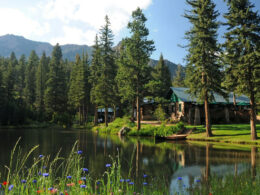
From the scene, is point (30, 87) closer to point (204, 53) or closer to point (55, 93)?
point (55, 93)

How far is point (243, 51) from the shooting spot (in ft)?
76.2

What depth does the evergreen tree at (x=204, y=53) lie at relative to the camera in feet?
86.2

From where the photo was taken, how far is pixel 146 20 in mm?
34781

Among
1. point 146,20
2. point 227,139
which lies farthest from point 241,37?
point 146,20

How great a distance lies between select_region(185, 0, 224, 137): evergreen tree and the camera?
2627 centimetres

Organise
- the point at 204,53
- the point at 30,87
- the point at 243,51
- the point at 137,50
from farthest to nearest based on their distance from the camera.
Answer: the point at 30,87 < the point at 137,50 < the point at 204,53 < the point at 243,51

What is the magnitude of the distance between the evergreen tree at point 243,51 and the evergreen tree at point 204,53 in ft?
7.98

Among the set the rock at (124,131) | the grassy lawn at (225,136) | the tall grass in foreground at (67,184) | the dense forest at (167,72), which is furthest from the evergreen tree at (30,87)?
the tall grass in foreground at (67,184)

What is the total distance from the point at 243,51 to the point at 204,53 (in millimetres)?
4456

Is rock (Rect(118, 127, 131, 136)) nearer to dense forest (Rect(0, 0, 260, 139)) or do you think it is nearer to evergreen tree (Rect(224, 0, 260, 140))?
dense forest (Rect(0, 0, 260, 139))

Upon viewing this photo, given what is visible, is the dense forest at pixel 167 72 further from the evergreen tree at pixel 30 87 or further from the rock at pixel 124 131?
the evergreen tree at pixel 30 87

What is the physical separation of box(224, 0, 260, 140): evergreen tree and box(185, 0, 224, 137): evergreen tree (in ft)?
7.98

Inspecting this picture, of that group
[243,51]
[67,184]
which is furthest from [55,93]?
[67,184]

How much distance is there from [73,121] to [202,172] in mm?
56722
